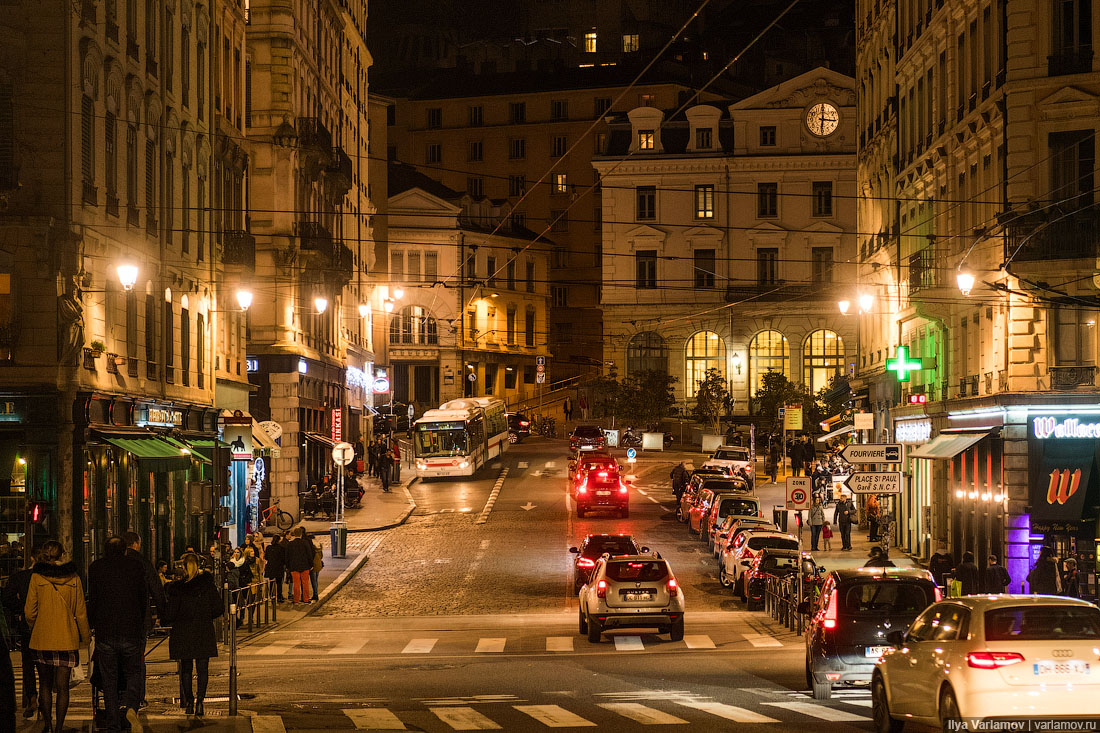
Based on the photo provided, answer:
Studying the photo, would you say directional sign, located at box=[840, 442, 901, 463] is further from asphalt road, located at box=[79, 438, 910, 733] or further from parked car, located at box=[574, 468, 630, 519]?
parked car, located at box=[574, 468, 630, 519]

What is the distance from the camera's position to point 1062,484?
33719 millimetres

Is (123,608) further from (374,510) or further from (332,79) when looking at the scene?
(332,79)

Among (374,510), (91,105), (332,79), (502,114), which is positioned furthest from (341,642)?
(502,114)

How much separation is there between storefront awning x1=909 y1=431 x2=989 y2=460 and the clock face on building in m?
52.3

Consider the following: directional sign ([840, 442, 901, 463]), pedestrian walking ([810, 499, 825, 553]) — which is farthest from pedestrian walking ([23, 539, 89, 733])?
pedestrian walking ([810, 499, 825, 553])

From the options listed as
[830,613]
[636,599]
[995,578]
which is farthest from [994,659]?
[995,578]

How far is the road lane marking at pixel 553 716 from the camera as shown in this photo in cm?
1520

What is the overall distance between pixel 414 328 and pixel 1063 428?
71.0m

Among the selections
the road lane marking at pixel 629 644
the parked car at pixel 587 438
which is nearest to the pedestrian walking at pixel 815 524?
the road lane marking at pixel 629 644

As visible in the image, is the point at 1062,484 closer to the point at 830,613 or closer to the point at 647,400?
the point at 830,613

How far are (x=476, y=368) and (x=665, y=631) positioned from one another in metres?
78.2

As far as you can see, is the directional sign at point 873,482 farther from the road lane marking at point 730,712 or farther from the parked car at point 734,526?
the road lane marking at point 730,712

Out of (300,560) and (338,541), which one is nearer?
(300,560)

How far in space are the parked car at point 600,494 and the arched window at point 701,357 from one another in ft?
142
